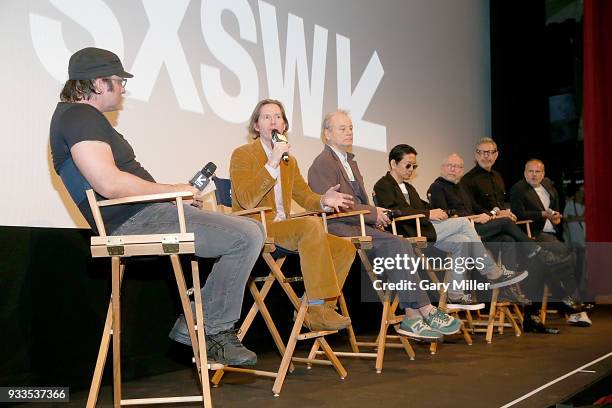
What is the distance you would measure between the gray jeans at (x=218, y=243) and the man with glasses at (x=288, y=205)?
1.31 ft

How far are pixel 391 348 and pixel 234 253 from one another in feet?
6.66

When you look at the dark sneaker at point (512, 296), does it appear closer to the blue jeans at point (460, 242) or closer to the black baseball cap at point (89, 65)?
the blue jeans at point (460, 242)

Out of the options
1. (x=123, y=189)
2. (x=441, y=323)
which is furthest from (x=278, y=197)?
(x=123, y=189)

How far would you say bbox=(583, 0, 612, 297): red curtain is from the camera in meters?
7.03

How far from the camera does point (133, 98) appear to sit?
344 centimetres

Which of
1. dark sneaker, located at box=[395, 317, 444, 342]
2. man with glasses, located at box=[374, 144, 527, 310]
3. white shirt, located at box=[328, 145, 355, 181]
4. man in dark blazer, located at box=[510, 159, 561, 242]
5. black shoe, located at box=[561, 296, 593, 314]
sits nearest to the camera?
dark sneaker, located at box=[395, 317, 444, 342]

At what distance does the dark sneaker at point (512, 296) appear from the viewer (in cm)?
502

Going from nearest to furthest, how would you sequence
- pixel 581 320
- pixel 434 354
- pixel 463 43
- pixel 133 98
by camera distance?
pixel 133 98
pixel 434 354
pixel 581 320
pixel 463 43

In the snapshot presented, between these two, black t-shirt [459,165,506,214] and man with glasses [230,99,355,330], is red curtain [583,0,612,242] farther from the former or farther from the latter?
man with glasses [230,99,355,330]

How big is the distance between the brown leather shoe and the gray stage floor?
0.26 m

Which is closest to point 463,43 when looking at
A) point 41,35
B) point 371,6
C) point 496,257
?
point 371,6

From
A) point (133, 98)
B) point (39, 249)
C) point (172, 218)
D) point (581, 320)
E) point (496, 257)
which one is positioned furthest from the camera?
point (581, 320)

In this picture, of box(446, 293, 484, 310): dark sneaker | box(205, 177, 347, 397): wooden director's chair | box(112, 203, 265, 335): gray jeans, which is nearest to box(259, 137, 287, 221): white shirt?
box(205, 177, 347, 397): wooden director's chair

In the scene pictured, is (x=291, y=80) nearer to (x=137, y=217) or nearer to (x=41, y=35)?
(x=41, y=35)
